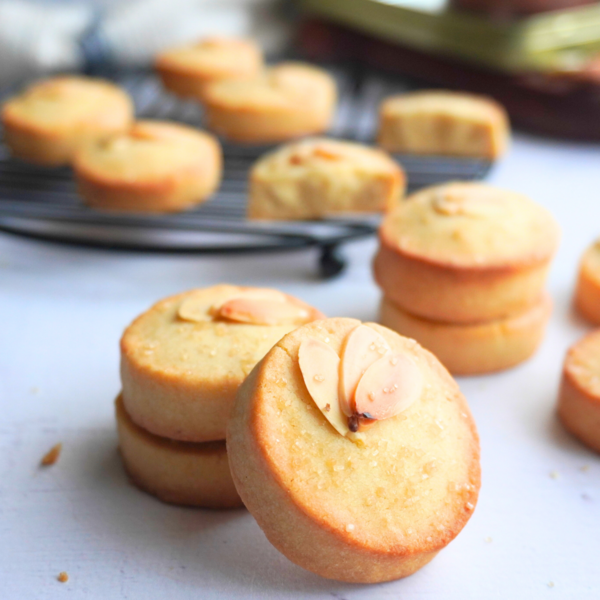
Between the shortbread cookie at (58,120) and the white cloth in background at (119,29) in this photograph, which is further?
the white cloth in background at (119,29)

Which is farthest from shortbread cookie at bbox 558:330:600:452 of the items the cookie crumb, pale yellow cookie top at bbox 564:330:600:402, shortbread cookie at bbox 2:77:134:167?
shortbread cookie at bbox 2:77:134:167

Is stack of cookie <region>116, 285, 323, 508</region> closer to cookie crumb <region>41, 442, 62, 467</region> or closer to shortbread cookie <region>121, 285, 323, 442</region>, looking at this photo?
shortbread cookie <region>121, 285, 323, 442</region>

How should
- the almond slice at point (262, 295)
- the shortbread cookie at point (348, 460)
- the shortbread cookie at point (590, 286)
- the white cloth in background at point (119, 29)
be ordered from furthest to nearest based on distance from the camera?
the white cloth in background at point (119, 29), the shortbread cookie at point (590, 286), the almond slice at point (262, 295), the shortbread cookie at point (348, 460)

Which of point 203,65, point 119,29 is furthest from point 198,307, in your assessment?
point 119,29

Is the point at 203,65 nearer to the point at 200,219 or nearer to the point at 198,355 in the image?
the point at 200,219

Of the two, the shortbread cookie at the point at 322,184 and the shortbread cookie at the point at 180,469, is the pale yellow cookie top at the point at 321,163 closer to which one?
the shortbread cookie at the point at 322,184

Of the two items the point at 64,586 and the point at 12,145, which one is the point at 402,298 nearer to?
the point at 64,586

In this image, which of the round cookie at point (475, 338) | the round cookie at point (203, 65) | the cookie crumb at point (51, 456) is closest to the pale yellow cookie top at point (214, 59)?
the round cookie at point (203, 65)
